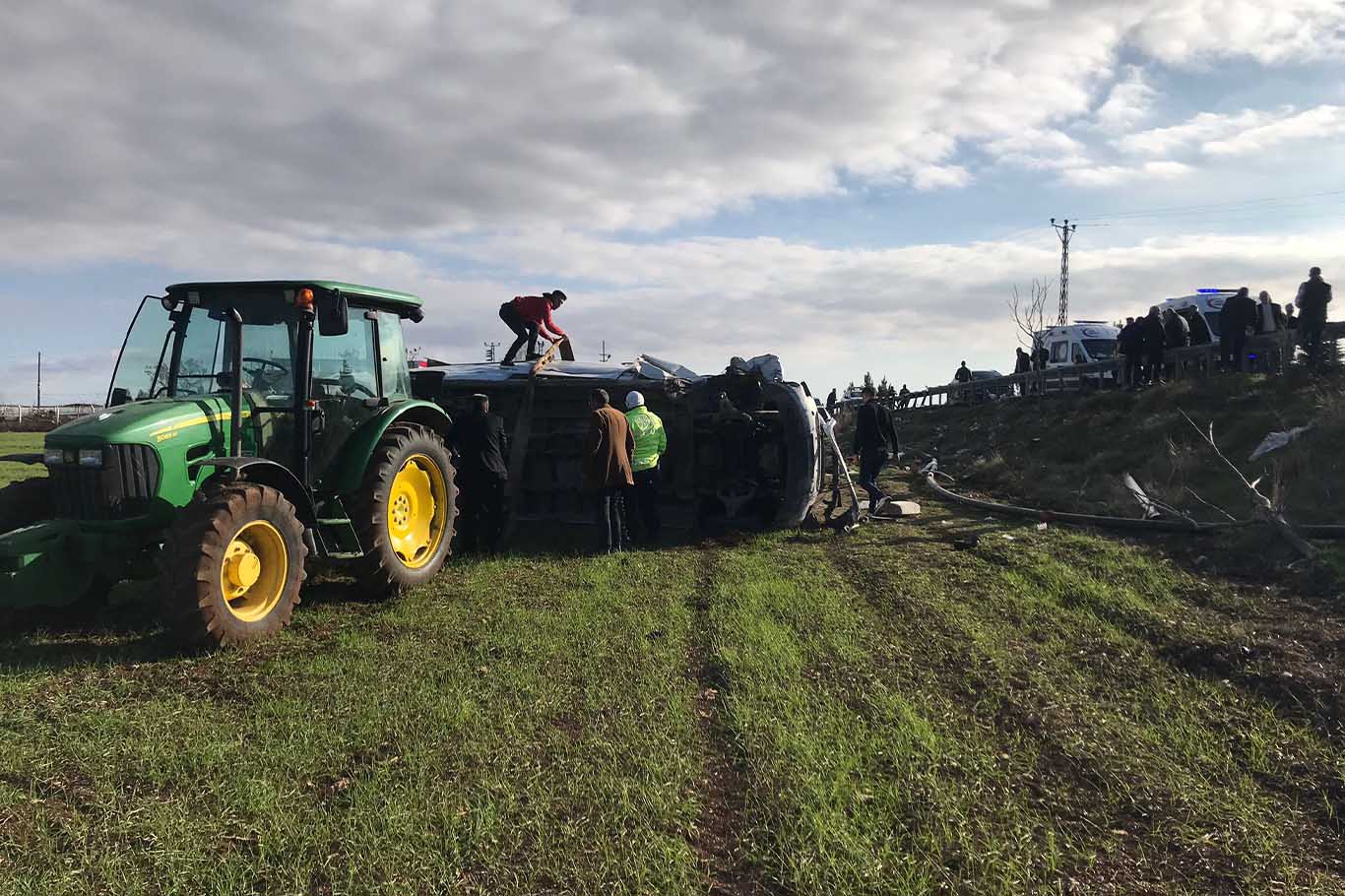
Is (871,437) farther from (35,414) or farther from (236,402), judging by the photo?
(35,414)

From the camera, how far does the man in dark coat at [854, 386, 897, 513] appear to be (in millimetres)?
10992

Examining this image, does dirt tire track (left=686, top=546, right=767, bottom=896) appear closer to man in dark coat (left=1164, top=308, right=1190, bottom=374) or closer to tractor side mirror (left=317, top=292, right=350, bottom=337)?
tractor side mirror (left=317, top=292, right=350, bottom=337)

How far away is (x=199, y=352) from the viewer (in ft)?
21.2

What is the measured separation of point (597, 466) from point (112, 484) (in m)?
4.47

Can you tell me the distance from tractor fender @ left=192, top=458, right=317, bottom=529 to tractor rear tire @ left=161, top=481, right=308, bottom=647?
0.16 meters

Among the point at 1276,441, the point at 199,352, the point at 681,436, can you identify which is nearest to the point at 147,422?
the point at 199,352

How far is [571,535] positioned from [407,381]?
3013mm

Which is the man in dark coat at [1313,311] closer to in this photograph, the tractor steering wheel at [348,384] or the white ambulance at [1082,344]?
the white ambulance at [1082,344]

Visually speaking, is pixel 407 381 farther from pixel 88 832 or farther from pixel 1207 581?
pixel 1207 581

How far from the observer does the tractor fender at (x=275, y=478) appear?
536 cm

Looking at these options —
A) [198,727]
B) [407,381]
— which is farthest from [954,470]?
[198,727]

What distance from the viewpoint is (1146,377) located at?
17641mm

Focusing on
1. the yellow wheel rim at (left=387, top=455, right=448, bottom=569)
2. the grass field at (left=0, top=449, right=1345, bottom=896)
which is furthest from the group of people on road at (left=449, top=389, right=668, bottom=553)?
the grass field at (left=0, top=449, right=1345, bottom=896)

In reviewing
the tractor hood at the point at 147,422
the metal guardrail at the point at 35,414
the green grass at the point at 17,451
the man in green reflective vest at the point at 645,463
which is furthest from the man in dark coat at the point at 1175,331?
the metal guardrail at the point at 35,414
